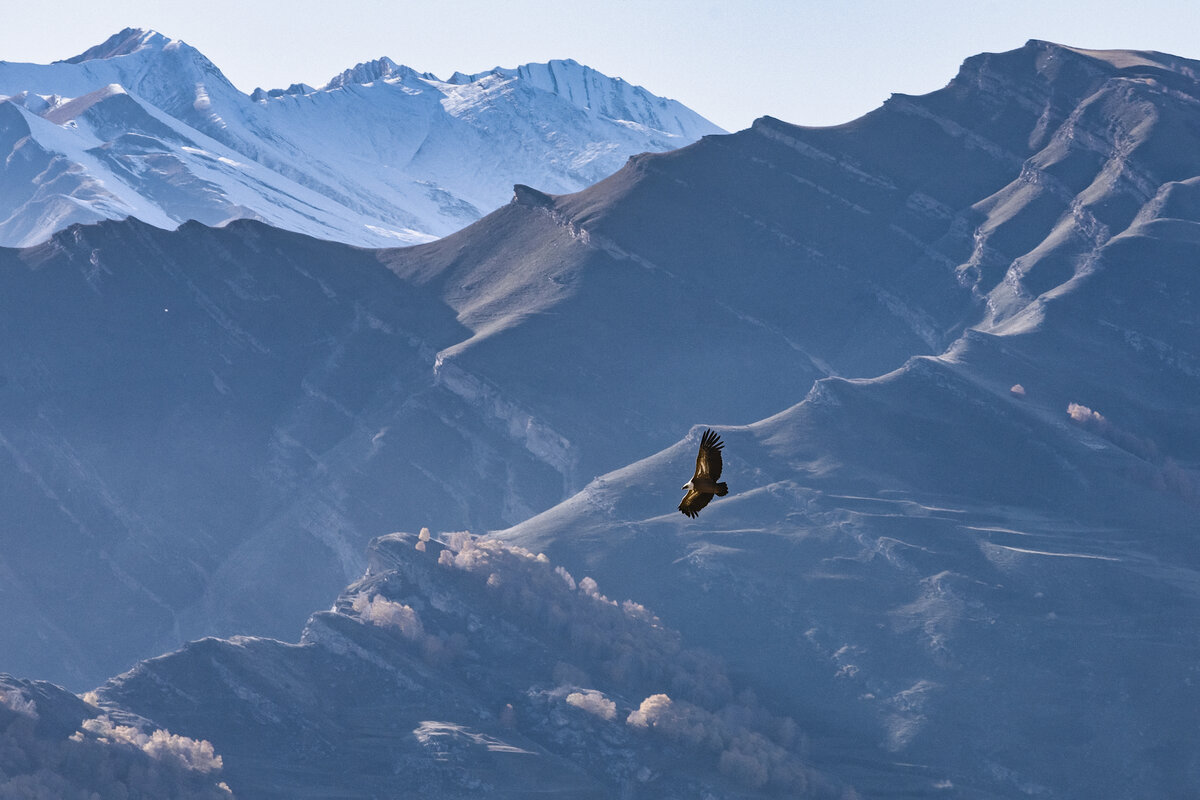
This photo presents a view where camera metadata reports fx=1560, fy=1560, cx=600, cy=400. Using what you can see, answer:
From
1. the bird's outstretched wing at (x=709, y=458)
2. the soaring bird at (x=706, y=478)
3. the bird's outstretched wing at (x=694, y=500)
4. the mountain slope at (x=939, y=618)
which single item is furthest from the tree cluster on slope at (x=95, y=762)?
the bird's outstretched wing at (x=709, y=458)

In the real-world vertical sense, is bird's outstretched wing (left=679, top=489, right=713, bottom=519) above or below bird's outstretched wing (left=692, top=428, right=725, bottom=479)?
below

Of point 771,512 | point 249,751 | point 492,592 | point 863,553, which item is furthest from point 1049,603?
point 249,751

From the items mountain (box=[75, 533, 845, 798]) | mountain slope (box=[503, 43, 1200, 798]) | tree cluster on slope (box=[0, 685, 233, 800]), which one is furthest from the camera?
mountain slope (box=[503, 43, 1200, 798])

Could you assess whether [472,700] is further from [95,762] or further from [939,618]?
[939,618]

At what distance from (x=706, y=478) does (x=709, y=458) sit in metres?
1.38

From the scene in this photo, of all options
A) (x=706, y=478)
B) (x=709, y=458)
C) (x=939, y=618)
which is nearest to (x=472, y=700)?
(x=939, y=618)

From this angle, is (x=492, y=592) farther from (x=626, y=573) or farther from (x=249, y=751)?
(x=249, y=751)

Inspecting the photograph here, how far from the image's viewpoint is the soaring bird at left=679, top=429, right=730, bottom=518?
5022cm

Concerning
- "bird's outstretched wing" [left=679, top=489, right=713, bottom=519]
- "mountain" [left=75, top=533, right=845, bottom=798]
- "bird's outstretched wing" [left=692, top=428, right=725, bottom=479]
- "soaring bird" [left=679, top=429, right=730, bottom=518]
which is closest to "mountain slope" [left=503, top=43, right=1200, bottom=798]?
"mountain" [left=75, top=533, right=845, bottom=798]

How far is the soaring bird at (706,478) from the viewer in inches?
1977

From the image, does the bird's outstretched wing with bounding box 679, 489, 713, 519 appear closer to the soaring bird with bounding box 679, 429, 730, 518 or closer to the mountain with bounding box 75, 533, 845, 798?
the soaring bird with bounding box 679, 429, 730, 518

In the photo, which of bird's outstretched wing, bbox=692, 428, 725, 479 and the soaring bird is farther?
the soaring bird

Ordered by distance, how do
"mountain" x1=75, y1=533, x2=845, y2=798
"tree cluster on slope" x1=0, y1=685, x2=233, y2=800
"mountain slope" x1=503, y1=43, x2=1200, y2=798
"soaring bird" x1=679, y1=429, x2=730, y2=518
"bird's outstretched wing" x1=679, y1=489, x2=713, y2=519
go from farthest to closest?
"mountain slope" x1=503, y1=43, x2=1200, y2=798 → "mountain" x1=75, y1=533, x2=845, y2=798 → "tree cluster on slope" x1=0, y1=685, x2=233, y2=800 → "bird's outstretched wing" x1=679, y1=489, x2=713, y2=519 → "soaring bird" x1=679, y1=429, x2=730, y2=518

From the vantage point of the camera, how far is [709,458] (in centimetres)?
5069
